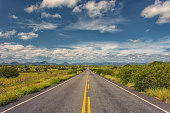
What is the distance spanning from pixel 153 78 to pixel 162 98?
242 cm

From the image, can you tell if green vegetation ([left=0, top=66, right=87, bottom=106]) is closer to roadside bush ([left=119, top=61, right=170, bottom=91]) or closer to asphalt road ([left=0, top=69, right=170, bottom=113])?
asphalt road ([left=0, top=69, right=170, bottom=113])

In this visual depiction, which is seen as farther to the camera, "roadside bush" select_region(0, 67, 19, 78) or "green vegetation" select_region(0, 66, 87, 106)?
"roadside bush" select_region(0, 67, 19, 78)

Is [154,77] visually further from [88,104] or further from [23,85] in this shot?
[23,85]

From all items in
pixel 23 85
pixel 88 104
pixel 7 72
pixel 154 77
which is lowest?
pixel 23 85

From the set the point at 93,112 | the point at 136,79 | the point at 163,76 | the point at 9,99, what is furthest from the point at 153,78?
the point at 9,99

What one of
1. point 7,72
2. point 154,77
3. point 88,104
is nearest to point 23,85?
point 88,104

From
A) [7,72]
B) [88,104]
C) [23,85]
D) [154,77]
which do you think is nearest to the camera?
[88,104]

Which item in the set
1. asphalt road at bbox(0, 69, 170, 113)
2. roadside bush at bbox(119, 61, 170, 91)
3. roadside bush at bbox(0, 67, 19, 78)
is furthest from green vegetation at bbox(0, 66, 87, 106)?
roadside bush at bbox(119, 61, 170, 91)

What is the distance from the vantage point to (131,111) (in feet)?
16.9

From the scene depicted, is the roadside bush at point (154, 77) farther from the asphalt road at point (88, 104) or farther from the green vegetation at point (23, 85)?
the green vegetation at point (23, 85)

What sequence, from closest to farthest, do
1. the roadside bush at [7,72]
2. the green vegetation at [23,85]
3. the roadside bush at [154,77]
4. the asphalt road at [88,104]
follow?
the asphalt road at [88,104], the green vegetation at [23,85], the roadside bush at [154,77], the roadside bush at [7,72]

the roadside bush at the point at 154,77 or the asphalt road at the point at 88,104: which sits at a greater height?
the roadside bush at the point at 154,77

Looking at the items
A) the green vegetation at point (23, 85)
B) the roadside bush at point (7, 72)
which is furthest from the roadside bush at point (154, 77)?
the roadside bush at point (7, 72)

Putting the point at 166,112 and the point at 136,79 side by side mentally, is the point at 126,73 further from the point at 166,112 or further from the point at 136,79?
the point at 166,112
